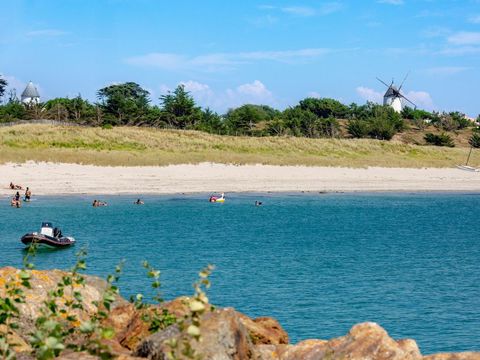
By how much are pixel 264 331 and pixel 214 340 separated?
241 inches

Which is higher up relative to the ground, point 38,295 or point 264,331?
point 38,295

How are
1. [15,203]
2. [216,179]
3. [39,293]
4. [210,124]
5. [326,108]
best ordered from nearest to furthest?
[39,293] → [15,203] → [216,179] → [210,124] → [326,108]

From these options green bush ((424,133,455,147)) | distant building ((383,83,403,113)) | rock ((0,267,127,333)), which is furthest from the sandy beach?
distant building ((383,83,403,113))

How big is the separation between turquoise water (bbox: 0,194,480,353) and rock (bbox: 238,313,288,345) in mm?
9012

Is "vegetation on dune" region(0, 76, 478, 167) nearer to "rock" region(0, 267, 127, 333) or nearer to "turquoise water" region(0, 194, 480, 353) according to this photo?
"turquoise water" region(0, 194, 480, 353)

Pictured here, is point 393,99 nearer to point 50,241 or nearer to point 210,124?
point 210,124

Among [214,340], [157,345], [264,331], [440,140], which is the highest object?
[440,140]

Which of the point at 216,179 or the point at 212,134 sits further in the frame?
the point at 212,134

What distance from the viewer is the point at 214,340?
9711 mm

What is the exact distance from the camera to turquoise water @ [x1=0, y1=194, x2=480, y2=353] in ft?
95.7

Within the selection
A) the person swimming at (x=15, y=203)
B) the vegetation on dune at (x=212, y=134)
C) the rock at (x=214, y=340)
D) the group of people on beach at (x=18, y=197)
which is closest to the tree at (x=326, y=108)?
the vegetation on dune at (x=212, y=134)

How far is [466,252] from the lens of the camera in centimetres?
4822

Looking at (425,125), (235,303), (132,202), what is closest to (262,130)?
(425,125)

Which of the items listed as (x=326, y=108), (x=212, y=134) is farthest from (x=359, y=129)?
(x=212, y=134)
